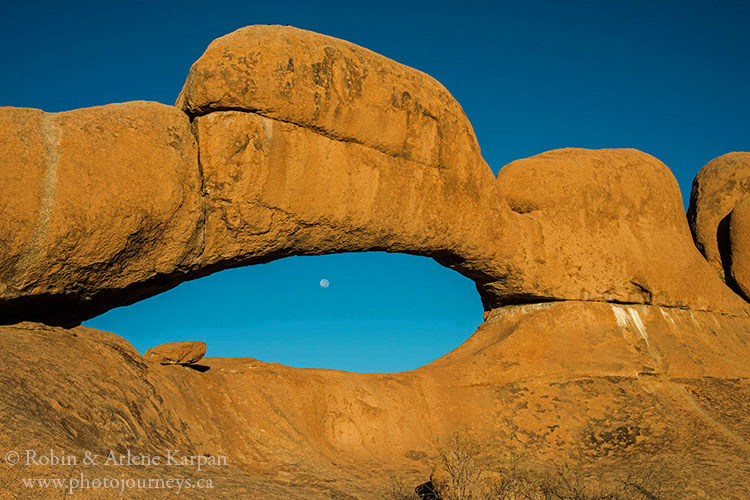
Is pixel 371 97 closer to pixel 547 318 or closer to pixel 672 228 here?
pixel 547 318

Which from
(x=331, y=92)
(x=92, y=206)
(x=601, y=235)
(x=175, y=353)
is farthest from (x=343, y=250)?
(x=601, y=235)

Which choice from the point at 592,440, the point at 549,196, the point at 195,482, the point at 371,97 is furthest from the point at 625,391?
the point at 195,482

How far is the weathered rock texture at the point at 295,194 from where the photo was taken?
549 centimetres

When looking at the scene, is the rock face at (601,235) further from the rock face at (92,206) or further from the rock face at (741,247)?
the rock face at (92,206)

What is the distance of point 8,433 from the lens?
3816 millimetres

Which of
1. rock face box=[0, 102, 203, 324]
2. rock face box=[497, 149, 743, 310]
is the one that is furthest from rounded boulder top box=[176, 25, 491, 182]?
rock face box=[497, 149, 743, 310]

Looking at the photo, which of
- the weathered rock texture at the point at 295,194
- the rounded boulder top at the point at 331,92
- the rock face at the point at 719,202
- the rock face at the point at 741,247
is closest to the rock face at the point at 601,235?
the weathered rock texture at the point at 295,194

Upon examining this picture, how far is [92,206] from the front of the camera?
5.50m

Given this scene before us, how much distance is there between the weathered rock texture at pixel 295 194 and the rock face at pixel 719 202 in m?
1.68

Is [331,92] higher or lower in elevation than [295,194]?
higher

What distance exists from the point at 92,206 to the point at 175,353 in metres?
1.92

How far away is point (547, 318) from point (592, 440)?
1641 mm

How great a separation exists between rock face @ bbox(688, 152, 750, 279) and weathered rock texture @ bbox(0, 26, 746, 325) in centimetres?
168

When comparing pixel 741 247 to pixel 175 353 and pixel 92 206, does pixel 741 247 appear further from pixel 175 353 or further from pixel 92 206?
pixel 92 206
